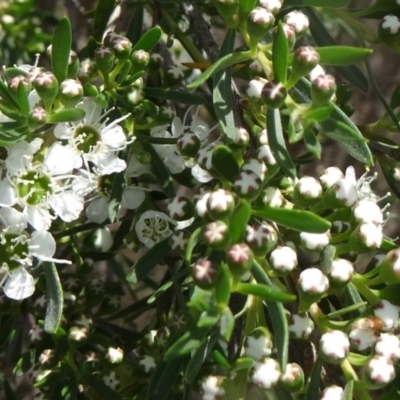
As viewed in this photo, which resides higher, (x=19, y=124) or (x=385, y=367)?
(x=19, y=124)

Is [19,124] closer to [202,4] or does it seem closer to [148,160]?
[148,160]

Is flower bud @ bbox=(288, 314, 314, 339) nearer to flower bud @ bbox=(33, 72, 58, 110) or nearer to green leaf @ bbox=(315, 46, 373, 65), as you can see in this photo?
green leaf @ bbox=(315, 46, 373, 65)

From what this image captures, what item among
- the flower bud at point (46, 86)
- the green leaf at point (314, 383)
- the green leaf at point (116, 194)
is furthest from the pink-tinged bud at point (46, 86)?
the green leaf at point (314, 383)

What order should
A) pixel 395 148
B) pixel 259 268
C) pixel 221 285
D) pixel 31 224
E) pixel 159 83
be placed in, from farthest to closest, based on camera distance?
1. pixel 159 83
2. pixel 395 148
3. pixel 31 224
4. pixel 259 268
5. pixel 221 285

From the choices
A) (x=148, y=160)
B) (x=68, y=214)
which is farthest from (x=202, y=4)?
(x=68, y=214)

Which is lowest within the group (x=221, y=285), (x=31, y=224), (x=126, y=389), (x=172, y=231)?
(x=126, y=389)

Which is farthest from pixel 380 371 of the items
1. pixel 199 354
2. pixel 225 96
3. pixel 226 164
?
pixel 225 96

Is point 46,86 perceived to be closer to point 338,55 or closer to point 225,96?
point 225,96

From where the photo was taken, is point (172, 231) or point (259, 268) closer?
point (259, 268)

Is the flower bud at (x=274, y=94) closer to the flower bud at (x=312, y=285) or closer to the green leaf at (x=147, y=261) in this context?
the flower bud at (x=312, y=285)
